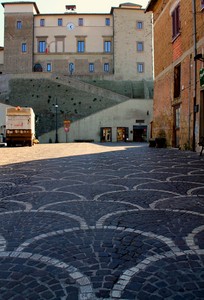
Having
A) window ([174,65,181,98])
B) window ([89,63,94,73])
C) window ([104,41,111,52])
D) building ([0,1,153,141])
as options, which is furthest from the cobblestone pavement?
window ([104,41,111,52])

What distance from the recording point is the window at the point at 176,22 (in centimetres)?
1708

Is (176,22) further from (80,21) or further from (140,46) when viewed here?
(80,21)

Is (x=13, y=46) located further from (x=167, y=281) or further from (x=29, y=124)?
(x=167, y=281)

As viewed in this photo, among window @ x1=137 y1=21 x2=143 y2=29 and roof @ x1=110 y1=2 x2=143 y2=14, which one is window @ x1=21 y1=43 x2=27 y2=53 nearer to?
roof @ x1=110 y1=2 x2=143 y2=14

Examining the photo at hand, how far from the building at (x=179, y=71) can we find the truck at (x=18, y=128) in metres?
11.5

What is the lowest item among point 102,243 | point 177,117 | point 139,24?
point 102,243

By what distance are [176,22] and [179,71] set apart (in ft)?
9.65

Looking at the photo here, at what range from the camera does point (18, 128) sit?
86.8ft

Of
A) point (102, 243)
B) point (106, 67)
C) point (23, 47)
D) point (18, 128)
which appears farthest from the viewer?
point (106, 67)

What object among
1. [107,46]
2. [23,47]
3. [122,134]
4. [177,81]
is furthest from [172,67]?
[23,47]

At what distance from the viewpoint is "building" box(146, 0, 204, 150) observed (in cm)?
1410

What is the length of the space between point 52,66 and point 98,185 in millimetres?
50962

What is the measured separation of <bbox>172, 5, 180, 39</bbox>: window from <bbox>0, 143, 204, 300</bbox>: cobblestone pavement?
47.5 ft

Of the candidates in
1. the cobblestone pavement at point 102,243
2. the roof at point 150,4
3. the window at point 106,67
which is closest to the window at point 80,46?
the window at point 106,67
